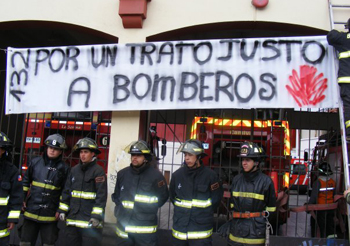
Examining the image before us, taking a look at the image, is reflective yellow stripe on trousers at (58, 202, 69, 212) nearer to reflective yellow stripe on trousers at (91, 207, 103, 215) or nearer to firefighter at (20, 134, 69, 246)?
firefighter at (20, 134, 69, 246)

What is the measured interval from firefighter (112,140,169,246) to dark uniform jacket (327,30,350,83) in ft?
8.97

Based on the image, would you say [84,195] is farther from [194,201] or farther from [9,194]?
[194,201]

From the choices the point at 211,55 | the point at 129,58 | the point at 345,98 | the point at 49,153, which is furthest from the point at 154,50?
the point at 345,98

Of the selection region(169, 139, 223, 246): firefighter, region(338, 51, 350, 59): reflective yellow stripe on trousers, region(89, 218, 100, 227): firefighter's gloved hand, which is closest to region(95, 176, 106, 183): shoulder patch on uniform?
region(89, 218, 100, 227): firefighter's gloved hand

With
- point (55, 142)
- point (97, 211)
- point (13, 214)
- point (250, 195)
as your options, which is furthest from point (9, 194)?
point (250, 195)

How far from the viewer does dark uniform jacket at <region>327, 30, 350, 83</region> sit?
440 centimetres

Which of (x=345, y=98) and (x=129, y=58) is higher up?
(x=129, y=58)

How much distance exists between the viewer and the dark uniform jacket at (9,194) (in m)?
Answer: 4.08

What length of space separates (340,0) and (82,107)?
438cm

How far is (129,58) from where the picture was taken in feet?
17.6

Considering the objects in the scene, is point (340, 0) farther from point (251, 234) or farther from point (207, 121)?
point (251, 234)

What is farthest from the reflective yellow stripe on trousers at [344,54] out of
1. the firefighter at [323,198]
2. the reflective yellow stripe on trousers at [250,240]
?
the reflective yellow stripe on trousers at [250,240]

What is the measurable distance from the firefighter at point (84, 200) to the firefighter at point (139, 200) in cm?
27

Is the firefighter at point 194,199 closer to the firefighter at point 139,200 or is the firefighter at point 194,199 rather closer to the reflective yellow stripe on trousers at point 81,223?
the firefighter at point 139,200
